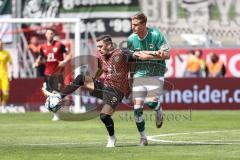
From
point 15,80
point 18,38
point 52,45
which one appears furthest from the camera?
point 18,38

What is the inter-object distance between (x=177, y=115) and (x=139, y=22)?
10674 mm

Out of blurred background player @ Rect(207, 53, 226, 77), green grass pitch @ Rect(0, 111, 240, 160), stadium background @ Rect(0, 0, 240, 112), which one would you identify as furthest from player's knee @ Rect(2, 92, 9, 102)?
blurred background player @ Rect(207, 53, 226, 77)

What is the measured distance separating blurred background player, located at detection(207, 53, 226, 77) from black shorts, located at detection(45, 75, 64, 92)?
364 inches

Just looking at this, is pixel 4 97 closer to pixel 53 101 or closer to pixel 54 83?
pixel 54 83

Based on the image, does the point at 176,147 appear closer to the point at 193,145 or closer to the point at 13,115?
the point at 193,145

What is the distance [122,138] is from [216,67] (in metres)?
16.4

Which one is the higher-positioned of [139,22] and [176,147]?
[139,22]

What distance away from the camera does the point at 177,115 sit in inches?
1024

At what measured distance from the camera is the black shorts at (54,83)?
2419 cm

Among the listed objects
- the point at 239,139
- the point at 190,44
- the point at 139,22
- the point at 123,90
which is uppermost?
the point at 139,22

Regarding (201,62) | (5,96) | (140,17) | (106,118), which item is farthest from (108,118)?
(201,62)

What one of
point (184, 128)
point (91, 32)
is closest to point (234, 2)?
point (91, 32)

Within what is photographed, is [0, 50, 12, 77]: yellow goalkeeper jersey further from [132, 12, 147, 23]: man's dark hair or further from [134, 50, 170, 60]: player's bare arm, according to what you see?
[132, 12, 147, 23]: man's dark hair

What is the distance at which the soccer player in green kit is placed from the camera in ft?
51.6
